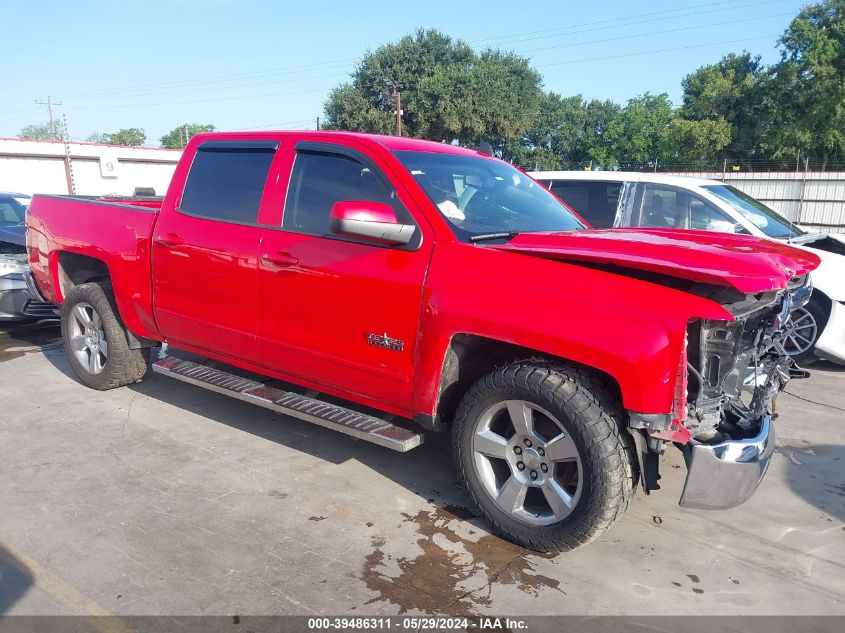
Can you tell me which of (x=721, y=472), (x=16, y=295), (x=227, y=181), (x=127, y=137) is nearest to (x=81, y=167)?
(x=16, y=295)

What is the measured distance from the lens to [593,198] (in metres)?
7.35

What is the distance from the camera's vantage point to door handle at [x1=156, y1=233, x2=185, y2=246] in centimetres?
450

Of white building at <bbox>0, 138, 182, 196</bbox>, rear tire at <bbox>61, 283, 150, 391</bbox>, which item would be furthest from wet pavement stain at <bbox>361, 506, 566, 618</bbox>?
white building at <bbox>0, 138, 182, 196</bbox>

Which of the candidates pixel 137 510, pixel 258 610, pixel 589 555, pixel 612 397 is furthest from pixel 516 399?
pixel 137 510

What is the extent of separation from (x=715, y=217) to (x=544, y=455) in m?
4.64

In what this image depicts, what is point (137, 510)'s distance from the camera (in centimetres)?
364

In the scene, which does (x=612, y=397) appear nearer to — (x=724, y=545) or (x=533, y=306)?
(x=533, y=306)

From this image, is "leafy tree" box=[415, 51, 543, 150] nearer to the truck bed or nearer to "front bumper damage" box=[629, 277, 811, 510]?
the truck bed

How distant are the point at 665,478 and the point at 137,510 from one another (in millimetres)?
3112

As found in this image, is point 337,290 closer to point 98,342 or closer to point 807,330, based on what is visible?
point 98,342

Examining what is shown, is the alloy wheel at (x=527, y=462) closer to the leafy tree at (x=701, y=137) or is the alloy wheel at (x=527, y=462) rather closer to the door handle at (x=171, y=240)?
the door handle at (x=171, y=240)

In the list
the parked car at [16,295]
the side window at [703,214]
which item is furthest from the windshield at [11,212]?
the side window at [703,214]

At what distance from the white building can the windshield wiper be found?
35955 mm

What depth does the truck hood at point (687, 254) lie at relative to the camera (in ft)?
9.11
